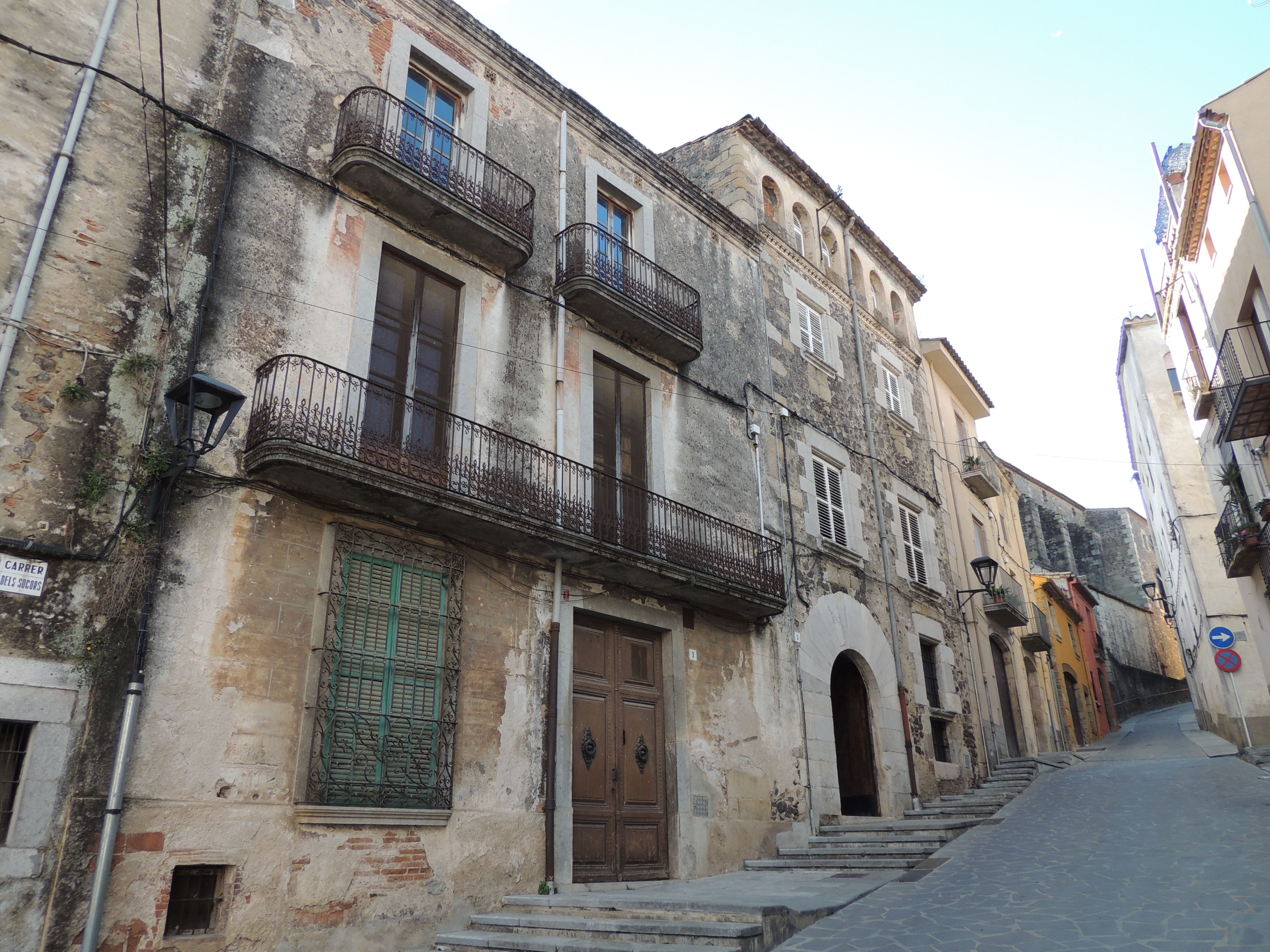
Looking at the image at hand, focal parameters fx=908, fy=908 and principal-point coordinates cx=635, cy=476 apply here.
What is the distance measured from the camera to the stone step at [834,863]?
9.88 metres

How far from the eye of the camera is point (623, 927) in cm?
701

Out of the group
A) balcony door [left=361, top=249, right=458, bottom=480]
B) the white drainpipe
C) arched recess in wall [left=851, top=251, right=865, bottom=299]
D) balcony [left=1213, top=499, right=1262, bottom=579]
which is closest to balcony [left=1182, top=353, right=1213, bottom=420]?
balcony [left=1213, top=499, right=1262, bottom=579]

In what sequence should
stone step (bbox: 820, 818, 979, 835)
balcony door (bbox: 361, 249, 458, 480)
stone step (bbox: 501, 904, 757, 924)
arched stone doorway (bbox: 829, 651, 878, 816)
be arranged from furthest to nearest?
arched stone doorway (bbox: 829, 651, 878, 816), stone step (bbox: 820, 818, 979, 835), balcony door (bbox: 361, 249, 458, 480), stone step (bbox: 501, 904, 757, 924)

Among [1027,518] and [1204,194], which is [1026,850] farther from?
[1027,518]

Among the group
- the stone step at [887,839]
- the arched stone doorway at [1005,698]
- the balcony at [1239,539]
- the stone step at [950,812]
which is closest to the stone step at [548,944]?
the stone step at [887,839]

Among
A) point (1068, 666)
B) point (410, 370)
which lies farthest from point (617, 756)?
point (1068, 666)

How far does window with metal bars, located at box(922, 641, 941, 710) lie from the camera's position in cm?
1695

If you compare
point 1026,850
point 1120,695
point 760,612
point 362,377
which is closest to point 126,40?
point 362,377

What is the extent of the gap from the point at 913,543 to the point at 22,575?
49.5ft

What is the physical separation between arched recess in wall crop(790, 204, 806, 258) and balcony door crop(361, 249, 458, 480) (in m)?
8.84

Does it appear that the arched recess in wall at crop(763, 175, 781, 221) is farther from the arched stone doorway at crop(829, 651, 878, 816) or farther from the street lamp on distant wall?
the street lamp on distant wall

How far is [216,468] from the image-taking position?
7.50 m

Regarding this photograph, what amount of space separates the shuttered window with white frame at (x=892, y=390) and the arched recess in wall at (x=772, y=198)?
4.17m

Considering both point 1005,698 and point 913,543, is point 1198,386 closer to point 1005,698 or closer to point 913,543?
point 913,543
